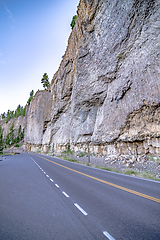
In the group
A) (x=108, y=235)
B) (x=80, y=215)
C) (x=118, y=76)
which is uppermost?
(x=118, y=76)

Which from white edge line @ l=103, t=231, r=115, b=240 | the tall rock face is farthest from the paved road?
the tall rock face

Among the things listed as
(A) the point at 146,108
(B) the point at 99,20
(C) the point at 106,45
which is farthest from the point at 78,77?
(A) the point at 146,108

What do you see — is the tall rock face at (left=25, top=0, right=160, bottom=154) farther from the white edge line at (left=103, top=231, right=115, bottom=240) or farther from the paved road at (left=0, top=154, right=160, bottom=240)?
the white edge line at (left=103, top=231, right=115, bottom=240)

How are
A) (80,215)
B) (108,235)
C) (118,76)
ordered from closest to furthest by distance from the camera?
1. (108,235)
2. (80,215)
3. (118,76)

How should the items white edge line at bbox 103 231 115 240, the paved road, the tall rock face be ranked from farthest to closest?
the tall rock face, the paved road, white edge line at bbox 103 231 115 240

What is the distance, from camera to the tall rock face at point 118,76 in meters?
12.5

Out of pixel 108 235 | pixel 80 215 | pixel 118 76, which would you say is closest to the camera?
pixel 108 235

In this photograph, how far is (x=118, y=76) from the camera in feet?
54.2

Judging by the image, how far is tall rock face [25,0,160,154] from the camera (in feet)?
41.2

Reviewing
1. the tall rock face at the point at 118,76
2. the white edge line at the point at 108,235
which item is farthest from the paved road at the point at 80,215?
the tall rock face at the point at 118,76

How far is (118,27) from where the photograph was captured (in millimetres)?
16531

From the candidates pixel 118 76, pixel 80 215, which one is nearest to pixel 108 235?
pixel 80 215

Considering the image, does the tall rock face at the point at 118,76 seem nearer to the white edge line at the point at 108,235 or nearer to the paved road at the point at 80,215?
the paved road at the point at 80,215

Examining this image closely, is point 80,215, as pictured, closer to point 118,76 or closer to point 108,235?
point 108,235
